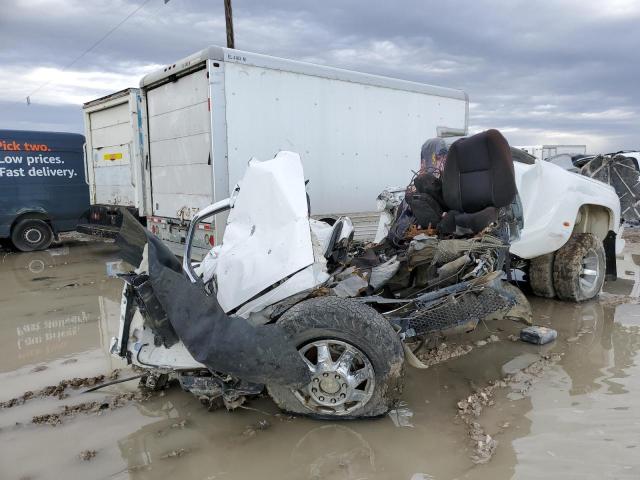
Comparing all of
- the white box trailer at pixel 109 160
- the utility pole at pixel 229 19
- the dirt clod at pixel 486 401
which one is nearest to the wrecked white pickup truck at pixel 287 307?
the dirt clod at pixel 486 401

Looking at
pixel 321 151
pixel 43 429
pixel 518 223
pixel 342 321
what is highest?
pixel 321 151

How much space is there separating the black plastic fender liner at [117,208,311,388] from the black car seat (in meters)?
2.26

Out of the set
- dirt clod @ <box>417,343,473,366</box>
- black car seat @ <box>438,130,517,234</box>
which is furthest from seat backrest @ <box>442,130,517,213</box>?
dirt clod @ <box>417,343,473,366</box>

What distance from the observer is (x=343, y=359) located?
3.04 metres

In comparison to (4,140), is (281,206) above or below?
below

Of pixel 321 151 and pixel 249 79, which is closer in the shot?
pixel 249 79

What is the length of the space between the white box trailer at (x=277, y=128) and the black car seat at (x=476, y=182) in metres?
2.63

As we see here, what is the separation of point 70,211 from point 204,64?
6552 millimetres

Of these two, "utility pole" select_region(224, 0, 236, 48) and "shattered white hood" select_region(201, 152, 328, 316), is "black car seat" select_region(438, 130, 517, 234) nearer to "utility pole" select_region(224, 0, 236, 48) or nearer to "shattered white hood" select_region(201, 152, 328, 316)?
"shattered white hood" select_region(201, 152, 328, 316)

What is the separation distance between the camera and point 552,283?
237 inches

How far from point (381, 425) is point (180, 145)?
16.0ft

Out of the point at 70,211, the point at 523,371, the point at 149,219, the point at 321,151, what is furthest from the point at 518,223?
the point at 70,211

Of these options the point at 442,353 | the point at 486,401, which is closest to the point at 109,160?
the point at 442,353

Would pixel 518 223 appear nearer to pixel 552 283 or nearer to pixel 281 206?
pixel 552 283
